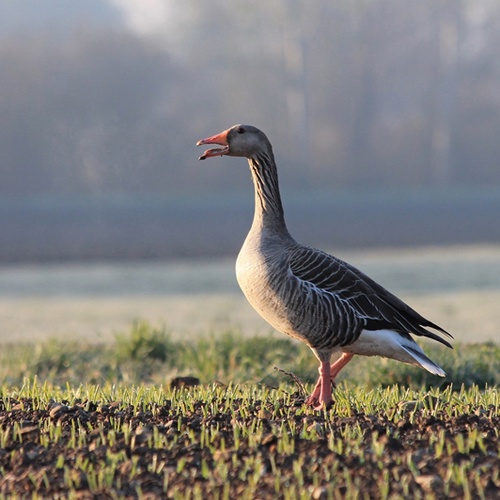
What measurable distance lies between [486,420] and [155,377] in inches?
211

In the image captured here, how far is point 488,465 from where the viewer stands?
517cm

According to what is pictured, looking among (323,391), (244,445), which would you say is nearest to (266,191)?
(323,391)

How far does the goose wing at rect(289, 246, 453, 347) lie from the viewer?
23.2 ft

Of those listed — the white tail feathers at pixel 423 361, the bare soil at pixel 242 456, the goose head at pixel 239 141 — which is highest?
the goose head at pixel 239 141

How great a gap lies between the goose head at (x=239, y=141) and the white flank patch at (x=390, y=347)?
184 cm

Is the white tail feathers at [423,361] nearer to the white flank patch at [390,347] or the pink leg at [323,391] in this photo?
the white flank patch at [390,347]

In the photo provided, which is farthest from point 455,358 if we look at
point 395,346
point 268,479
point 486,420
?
point 268,479

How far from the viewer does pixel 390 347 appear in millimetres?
7172

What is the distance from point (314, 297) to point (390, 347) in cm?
78

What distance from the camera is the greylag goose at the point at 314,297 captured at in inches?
274

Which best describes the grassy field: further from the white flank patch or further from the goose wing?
the goose wing

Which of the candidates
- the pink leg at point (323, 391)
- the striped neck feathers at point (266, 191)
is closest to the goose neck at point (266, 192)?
the striped neck feathers at point (266, 191)

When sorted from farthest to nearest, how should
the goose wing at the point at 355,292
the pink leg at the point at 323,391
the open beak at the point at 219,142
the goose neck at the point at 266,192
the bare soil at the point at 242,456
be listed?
the goose neck at the point at 266,192, the open beak at the point at 219,142, the goose wing at the point at 355,292, the pink leg at the point at 323,391, the bare soil at the point at 242,456

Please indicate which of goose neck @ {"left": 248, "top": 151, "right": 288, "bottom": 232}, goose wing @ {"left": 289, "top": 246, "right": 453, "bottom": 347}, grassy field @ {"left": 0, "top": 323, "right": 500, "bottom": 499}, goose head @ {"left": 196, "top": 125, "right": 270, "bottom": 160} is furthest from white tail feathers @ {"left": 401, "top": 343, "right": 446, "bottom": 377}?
goose head @ {"left": 196, "top": 125, "right": 270, "bottom": 160}
